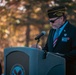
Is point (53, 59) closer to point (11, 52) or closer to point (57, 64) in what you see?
point (57, 64)

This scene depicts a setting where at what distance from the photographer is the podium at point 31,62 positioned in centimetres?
395

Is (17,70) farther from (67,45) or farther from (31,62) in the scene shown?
(67,45)

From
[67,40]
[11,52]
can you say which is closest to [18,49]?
[11,52]

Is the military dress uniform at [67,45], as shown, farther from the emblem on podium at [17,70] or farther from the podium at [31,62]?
the emblem on podium at [17,70]

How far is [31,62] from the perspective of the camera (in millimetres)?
3938

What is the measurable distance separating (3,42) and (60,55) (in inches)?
437

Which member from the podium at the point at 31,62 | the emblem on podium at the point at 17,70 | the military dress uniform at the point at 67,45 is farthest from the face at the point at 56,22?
the emblem on podium at the point at 17,70

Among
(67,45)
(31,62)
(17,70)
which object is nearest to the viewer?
(31,62)

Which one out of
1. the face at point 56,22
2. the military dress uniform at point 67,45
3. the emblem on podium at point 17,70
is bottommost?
the emblem on podium at point 17,70

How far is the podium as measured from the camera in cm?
395

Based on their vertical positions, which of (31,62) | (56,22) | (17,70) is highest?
(56,22)

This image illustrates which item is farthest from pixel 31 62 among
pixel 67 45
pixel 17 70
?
pixel 67 45

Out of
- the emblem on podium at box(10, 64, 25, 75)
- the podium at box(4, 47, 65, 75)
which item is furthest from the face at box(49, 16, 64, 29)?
the emblem on podium at box(10, 64, 25, 75)

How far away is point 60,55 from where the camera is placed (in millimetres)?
4223
